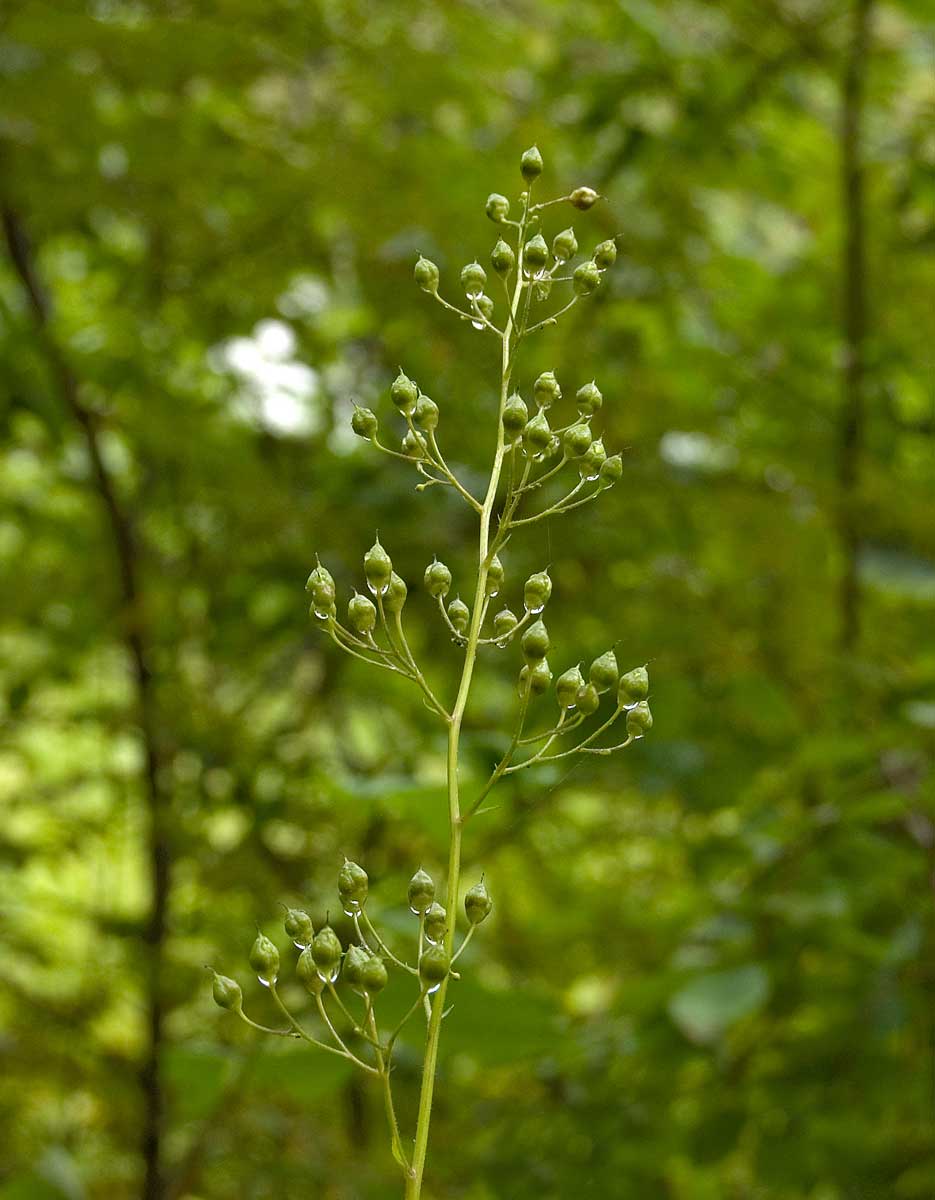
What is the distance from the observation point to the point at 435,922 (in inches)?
22.4

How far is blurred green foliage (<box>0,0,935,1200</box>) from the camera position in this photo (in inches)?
62.1

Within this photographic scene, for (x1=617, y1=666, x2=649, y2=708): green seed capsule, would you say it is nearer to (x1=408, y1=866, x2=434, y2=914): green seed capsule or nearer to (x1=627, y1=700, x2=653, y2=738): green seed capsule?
(x1=627, y1=700, x2=653, y2=738): green seed capsule

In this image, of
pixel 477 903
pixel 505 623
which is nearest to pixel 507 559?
pixel 505 623

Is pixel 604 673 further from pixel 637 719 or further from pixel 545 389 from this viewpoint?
pixel 545 389

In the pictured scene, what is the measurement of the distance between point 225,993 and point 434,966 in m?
0.10

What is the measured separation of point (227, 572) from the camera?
2.08 m

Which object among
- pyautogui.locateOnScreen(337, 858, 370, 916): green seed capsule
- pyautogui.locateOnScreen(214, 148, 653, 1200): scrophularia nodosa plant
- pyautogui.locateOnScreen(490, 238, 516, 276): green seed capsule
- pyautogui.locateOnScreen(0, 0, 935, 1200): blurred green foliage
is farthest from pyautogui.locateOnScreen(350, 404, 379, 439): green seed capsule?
pyautogui.locateOnScreen(0, 0, 935, 1200): blurred green foliage

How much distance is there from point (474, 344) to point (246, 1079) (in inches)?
46.6

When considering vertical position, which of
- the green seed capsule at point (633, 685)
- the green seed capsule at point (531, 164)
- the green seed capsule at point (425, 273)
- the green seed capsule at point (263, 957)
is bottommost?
the green seed capsule at point (263, 957)

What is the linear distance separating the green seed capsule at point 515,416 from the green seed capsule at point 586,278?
7 cm

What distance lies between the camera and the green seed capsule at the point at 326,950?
0.57 metres

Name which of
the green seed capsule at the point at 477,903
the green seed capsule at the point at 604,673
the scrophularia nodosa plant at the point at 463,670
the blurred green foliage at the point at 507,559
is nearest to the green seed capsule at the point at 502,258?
the scrophularia nodosa plant at the point at 463,670

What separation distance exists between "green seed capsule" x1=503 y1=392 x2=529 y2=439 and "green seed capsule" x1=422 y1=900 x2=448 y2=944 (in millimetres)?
229

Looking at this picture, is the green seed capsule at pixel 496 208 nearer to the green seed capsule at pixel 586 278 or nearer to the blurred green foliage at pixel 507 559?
the green seed capsule at pixel 586 278
